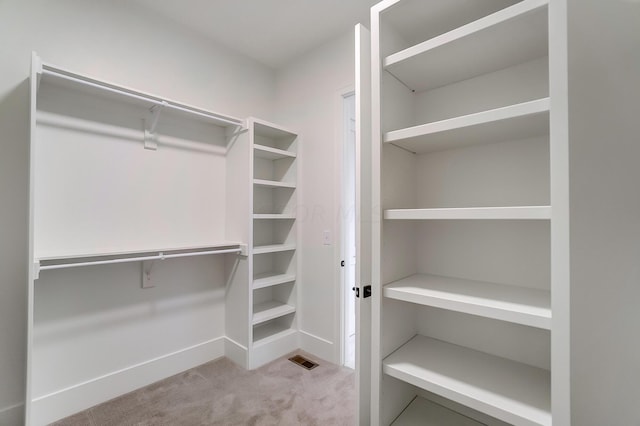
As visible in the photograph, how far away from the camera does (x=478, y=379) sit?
3.55 ft

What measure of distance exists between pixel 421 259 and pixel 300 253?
55.6 inches

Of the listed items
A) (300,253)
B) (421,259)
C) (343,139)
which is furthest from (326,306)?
(343,139)

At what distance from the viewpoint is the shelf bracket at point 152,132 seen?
6.55ft

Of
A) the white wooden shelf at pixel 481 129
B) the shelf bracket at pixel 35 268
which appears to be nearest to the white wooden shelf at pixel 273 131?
the white wooden shelf at pixel 481 129

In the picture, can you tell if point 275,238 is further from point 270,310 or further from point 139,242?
point 139,242

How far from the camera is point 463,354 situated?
1264mm

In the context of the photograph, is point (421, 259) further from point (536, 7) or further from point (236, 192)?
point (236, 192)

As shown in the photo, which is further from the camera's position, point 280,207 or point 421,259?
point 280,207

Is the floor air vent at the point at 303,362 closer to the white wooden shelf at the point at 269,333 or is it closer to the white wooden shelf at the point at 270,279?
the white wooden shelf at the point at 269,333

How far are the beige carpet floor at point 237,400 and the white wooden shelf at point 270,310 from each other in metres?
0.39

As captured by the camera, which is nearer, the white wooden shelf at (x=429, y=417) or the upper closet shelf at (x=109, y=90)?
the white wooden shelf at (x=429, y=417)

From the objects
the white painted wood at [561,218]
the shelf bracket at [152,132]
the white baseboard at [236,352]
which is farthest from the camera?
the white baseboard at [236,352]

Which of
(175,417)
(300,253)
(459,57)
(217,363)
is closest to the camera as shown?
(459,57)

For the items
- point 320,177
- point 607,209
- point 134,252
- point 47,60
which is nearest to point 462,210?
point 607,209
